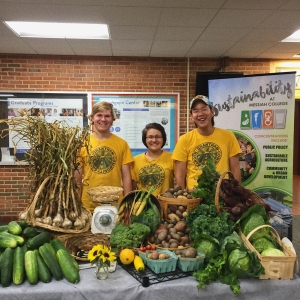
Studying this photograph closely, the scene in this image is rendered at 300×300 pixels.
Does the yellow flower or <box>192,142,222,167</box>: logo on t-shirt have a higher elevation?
<box>192,142,222,167</box>: logo on t-shirt

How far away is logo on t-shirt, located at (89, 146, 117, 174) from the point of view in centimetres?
263

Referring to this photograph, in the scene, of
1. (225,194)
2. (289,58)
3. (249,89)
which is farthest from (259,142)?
(289,58)

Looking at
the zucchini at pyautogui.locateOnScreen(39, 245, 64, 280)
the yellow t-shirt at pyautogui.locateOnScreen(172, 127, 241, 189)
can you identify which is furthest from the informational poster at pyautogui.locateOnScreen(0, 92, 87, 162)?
the zucchini at pyautogui.locateOnScreen(39, 245, 64, 280)

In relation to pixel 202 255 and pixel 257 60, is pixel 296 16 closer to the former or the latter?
pixel 257 60

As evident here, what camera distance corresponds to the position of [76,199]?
1943 mm

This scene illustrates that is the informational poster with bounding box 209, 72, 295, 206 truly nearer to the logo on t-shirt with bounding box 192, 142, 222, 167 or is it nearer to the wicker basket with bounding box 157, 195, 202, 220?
the logo on t-shirt with bounding box 192, 142, 222, 167

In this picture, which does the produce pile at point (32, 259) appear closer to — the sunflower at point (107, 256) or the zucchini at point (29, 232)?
the zucchini at point (29, 232)

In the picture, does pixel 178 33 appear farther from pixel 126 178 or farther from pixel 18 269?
pixel 18 269

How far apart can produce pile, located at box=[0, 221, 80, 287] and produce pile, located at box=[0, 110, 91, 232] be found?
206mm

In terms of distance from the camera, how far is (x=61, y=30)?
167 inches

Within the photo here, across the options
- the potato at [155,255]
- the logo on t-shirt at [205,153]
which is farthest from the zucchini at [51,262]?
the logo on t-shirt at [205,153]

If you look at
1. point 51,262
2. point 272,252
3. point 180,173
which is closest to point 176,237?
point 272,252

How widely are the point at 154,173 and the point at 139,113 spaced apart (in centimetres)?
287

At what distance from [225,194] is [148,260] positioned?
62 cm
